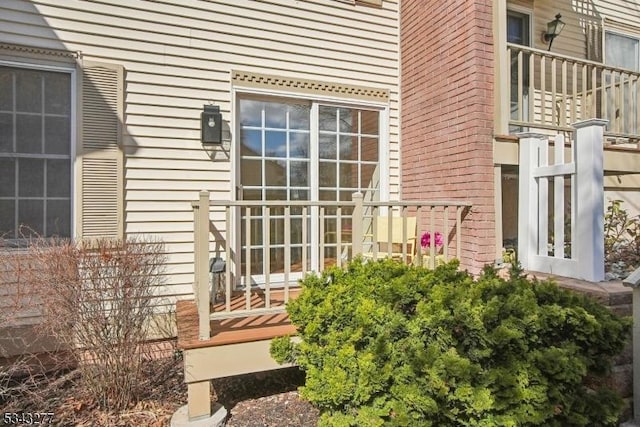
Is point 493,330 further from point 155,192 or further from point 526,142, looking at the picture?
point 155,192

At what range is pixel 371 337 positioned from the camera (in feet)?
6.92

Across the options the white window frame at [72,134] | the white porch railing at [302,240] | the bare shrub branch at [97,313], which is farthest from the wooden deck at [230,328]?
the white window frame at [72,134]

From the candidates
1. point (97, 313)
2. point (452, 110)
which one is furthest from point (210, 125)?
point (452, 110)

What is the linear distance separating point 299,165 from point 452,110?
1.84m

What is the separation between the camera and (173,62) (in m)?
4.11

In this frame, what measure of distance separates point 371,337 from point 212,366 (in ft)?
4.18

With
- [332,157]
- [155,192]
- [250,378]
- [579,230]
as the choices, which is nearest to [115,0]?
[155,192]

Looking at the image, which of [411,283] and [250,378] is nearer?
[411,283]

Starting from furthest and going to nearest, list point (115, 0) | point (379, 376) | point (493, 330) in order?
point (115, 0) < point (493, 330) < point (379, 376)

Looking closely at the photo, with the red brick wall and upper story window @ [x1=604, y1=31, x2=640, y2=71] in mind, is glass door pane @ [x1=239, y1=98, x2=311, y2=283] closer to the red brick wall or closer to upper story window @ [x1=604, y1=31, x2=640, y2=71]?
the red brick wall

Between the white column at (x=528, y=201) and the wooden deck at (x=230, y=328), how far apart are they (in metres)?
2.39

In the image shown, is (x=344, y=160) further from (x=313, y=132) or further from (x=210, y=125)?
(x=210, y=125)

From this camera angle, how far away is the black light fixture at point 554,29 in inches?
215

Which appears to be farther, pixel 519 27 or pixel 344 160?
pixel 519 27
